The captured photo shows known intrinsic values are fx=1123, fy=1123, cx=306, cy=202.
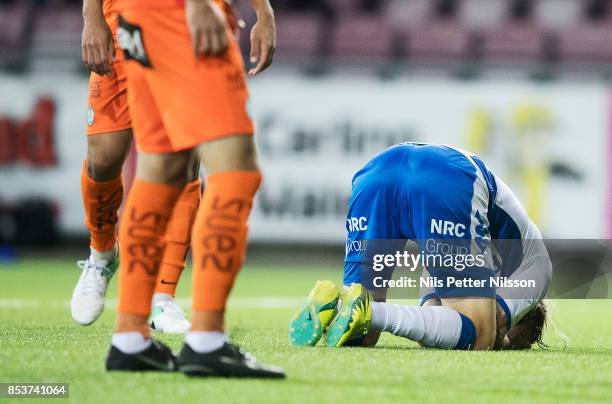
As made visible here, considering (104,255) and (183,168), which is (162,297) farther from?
(183,168)

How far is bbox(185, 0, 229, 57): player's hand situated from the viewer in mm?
2875

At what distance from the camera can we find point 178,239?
455cm

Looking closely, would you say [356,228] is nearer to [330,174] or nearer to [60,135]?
[330,174]

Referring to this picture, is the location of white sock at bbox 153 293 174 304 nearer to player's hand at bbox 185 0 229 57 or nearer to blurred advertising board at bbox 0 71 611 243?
player's hand at bbox 185 0 229 57

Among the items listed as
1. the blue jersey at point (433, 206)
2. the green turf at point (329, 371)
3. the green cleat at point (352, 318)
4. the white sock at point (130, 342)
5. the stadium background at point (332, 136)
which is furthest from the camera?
the stadium background at point (332, 136)

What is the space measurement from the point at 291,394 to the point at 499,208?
1.83 metres

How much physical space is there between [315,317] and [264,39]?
101cm

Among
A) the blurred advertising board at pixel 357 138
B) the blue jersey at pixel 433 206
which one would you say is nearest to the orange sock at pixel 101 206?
the blue jersey at pixel 433 206

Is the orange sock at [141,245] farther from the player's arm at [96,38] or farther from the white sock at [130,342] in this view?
the player's arm at [96,38]

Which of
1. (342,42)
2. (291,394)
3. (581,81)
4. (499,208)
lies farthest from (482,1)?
(291,394)

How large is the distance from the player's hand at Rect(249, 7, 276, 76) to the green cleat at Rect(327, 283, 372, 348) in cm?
86

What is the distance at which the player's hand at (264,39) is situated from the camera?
359 centimetres

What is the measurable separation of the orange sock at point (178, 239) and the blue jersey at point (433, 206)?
0.66 metres

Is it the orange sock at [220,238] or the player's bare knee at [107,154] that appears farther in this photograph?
the player's bare knee at [107,154]
